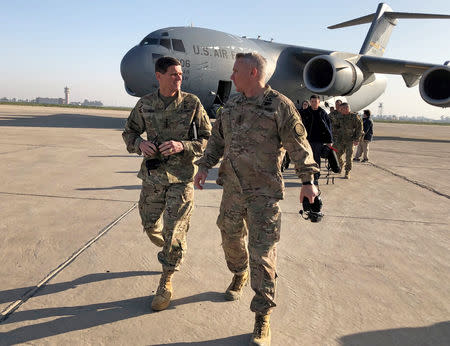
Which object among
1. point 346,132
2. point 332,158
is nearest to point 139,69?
point 346,132

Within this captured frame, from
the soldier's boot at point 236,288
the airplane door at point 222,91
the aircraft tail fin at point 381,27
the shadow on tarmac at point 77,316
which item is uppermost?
the aircraft tail fin at point 381,27

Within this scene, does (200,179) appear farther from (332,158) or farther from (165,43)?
(165,43)

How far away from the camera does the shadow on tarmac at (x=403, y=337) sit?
2.19 metres

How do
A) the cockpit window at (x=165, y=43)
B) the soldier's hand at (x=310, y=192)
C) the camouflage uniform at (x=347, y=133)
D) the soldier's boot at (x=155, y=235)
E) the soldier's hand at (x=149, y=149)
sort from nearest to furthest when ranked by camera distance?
the soldier's hand at (x=310, y=192)
the soldier's hand at (x=149, y=149)
the soldier's boot at (x=155, y=235)
the camouflage uniform at (x=347, y=133)
the cockpit window at (x=165, y=43)

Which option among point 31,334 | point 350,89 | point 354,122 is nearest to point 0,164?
point 31,334

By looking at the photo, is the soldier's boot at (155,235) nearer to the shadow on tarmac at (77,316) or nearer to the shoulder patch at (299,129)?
the shadow on tarmac at (77,316)

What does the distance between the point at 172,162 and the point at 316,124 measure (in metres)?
3.63

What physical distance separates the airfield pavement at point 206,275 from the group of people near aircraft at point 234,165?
0.26 metres

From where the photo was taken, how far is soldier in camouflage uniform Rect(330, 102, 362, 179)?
7.61m

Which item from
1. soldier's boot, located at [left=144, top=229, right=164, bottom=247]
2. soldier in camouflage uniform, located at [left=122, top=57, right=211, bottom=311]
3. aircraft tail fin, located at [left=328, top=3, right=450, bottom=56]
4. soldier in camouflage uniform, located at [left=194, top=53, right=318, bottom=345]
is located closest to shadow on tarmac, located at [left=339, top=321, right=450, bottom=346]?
soldier in camouflage uniform, located at [left=194, top=53, right=318, bottom=345]

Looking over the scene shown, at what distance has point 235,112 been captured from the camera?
2.45m

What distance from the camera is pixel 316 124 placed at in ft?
18.9

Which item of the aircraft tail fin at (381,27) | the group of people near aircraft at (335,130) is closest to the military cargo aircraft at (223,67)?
the group of people near aircraft at (335,130)

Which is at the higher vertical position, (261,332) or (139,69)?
(139,69)
